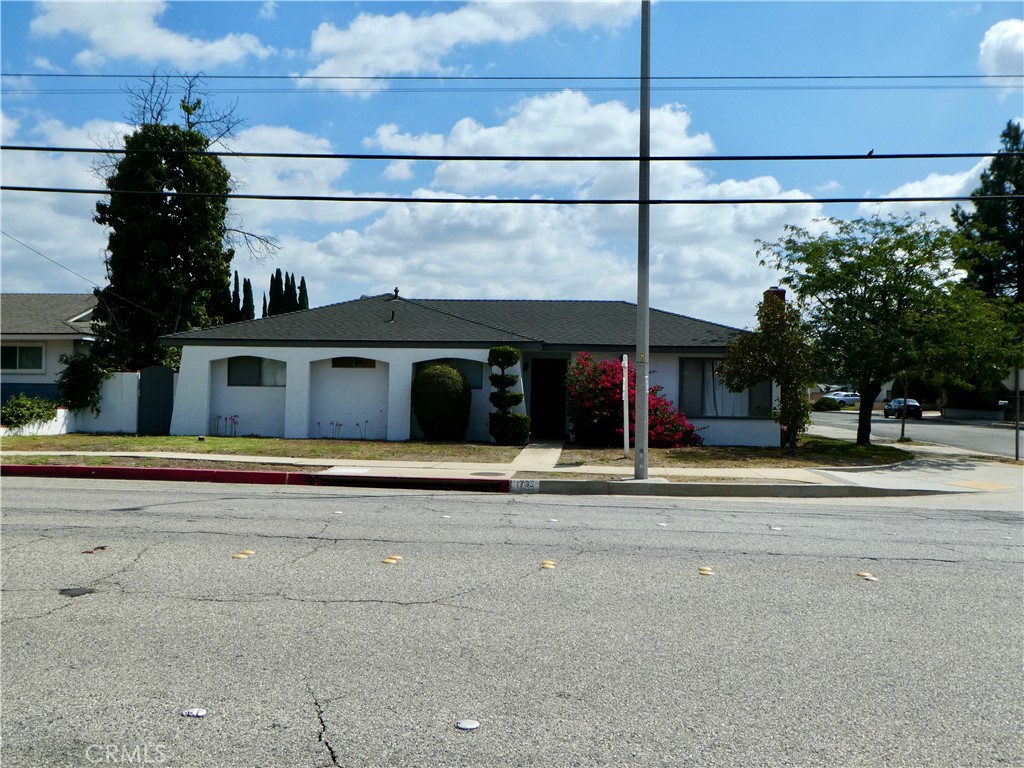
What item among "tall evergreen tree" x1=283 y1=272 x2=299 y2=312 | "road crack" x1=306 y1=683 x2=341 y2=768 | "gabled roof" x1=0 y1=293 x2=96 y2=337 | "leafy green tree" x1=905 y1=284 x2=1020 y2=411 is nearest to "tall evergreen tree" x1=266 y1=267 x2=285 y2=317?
"tall evergreen tree" x1=283 y1=272 x2=299 y2=312

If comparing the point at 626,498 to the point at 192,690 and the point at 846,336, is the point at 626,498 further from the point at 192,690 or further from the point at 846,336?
the point at 846,336

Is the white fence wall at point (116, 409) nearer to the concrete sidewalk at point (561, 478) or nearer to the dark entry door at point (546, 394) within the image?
the concrete sidewalk at point (561, 478)

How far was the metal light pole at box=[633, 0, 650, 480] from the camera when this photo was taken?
15.2m

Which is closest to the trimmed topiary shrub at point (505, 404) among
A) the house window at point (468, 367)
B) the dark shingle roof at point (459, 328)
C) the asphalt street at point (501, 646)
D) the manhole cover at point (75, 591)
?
the dark shingle roof at point (459, 328)

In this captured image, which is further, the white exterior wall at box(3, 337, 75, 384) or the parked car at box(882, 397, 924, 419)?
the parked car at box(882, 397, 924, 419)

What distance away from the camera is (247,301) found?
44.0 m

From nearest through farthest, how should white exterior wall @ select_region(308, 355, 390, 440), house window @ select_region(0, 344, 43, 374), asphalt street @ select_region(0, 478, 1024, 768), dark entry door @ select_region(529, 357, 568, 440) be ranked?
asphalt street @ select_region(0, 478, 1024, 768) → white exterior wall @ select_region(308, 355, 390, 440) → dark entry door @ select_region(529, 357, 568, 440) → house window @ select_region(0, 344, 43, 374)

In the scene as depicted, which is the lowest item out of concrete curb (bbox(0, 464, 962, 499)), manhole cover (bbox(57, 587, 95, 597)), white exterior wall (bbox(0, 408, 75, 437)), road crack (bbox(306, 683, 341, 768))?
road crack (bbox(306, 683, 341, 768))

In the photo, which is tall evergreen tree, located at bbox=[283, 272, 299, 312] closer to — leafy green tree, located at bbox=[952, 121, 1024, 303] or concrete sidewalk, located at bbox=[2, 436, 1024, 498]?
concrete sidewalk, located at bbox=[2, 436, 1024, 498]

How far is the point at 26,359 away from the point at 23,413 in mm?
5353

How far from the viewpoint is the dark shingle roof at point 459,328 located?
23078 mm

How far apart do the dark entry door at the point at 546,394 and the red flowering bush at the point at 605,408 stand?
2.87 meters

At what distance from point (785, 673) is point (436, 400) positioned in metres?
17.3

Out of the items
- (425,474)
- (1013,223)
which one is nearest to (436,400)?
(425,474)
